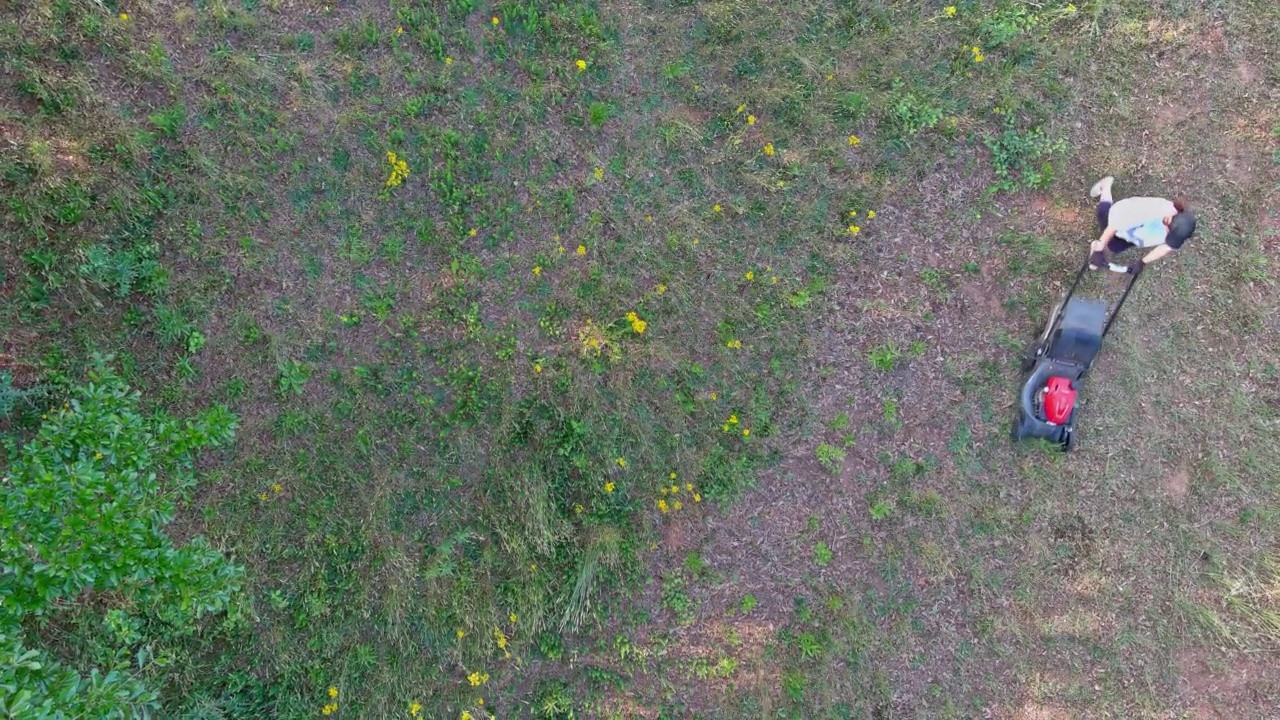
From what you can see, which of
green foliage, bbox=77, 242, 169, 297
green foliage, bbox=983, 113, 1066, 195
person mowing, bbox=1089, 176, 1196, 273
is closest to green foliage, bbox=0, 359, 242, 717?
green foliage, bbox=77, 242, 169, 297

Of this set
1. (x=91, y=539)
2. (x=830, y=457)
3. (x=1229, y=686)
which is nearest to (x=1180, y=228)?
(x=830, y=457)

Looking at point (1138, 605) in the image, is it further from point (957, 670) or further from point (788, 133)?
point (788, 133)

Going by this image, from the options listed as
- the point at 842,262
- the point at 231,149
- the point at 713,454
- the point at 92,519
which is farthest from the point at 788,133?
the point at 92,519

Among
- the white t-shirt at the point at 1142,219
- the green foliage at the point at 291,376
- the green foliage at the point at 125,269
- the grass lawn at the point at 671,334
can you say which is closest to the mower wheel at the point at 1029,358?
the grass lawn at the point at 671,334

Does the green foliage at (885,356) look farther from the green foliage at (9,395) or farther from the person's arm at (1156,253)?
the green foliage at (9,395)

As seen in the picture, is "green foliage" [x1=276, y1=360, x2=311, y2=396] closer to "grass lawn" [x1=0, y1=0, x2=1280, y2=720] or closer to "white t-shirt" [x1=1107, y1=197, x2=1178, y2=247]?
"grass lawn" [x1=0, y1=0, x2=1280, y2=720]

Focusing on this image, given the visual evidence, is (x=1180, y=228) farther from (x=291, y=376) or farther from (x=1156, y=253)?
(x=291, y=376)
